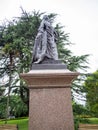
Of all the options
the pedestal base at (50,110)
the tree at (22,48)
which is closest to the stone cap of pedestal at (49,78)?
the pedestal base at (50,110)

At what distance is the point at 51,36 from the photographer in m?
6.36

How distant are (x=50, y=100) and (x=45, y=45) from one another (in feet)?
5.64

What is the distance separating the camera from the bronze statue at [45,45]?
19.4 ft

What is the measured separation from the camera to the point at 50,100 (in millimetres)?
5105

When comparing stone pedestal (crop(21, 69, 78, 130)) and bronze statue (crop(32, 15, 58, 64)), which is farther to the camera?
bronze statue (crop(32, 15, 58, 64))

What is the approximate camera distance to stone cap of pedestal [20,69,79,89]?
500cm

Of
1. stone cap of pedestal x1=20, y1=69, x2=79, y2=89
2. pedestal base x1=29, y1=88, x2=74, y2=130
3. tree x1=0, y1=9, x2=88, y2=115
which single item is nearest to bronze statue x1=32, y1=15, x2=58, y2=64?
stone cap of pedestal x1=20, y1=69, x2=79, y2=89

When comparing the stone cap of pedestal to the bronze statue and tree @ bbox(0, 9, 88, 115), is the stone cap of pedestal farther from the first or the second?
tree @ bbox(0, 9, 88, 115)

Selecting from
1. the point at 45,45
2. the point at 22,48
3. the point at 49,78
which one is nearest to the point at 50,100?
the point at 49,78

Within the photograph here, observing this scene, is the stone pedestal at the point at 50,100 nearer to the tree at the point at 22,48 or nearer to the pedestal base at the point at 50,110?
the pedestal base at the point at 50,110

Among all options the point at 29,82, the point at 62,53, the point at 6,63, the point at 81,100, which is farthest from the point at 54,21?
the point at 29,82

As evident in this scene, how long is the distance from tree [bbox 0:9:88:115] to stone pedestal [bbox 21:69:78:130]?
1144 centimetres

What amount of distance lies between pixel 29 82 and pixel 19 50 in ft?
43.5

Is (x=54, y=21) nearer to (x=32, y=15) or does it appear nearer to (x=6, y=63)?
(x=32, y=15)
